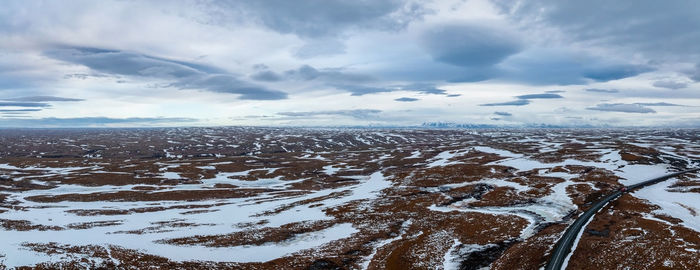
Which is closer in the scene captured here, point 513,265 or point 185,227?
point 513,265

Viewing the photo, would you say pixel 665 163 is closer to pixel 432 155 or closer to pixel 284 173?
pixel 432 155

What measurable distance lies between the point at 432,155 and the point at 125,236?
451 feet

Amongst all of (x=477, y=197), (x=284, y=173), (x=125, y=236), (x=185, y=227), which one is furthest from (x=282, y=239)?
(x=284, y=173)

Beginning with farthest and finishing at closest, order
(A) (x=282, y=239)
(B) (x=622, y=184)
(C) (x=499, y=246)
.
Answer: (B) (x=622, y=184)
(A) (x=282, y=239)
(C) (x=499, y=246)

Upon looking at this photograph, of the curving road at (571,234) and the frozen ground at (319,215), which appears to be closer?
the curving road at (571,234)

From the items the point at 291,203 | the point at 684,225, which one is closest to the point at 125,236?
the point at 291,203

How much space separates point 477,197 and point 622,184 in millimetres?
36888

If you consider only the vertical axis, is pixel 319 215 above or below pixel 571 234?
below

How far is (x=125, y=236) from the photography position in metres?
46.2

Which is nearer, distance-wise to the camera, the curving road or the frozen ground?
the curving road

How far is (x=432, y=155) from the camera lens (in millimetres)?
165875

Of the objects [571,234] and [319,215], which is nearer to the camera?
[571,234]

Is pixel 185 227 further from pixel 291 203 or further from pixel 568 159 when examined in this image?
pixel 568 159

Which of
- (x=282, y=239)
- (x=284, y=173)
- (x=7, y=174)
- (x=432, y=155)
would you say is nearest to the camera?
(x=282, y=239)
